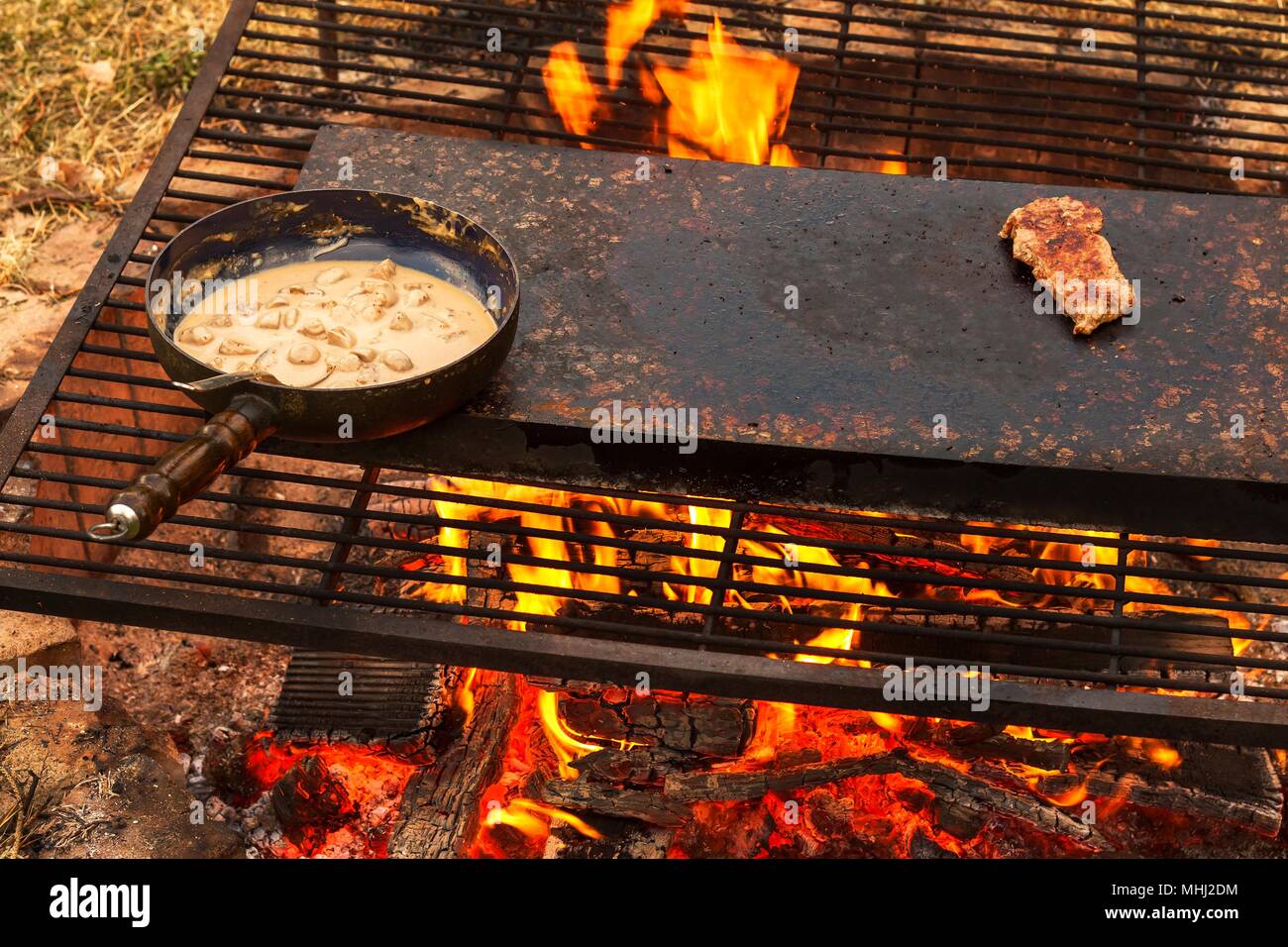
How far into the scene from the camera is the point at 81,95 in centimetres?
590

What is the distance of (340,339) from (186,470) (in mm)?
641

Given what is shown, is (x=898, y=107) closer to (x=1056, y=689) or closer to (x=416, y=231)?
(x=416, y=231)

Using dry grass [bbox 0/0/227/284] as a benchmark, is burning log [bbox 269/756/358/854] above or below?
below

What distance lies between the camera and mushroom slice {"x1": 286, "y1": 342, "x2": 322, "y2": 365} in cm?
327

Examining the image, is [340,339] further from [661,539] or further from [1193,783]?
[1193,783]

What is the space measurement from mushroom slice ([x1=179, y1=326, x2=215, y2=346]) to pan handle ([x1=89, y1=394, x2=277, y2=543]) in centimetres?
38

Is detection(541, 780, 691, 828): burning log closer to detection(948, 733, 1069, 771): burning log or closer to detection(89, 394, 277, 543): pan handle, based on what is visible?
detection(948, 733, 1069, 771): burning log

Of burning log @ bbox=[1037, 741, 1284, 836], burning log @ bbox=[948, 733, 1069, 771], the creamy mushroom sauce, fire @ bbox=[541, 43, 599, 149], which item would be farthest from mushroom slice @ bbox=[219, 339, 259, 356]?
burning log @ bbox=[1037, 741, 1284, 836]

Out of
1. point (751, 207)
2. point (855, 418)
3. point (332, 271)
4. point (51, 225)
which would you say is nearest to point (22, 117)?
point (51, 225)

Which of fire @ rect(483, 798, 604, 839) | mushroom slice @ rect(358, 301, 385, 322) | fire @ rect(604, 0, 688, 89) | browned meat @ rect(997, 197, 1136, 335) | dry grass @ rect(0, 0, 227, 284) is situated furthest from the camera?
dry grass @ rect(0, 0, 227, 284)

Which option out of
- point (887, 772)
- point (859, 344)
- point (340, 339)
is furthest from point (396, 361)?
point (887, 772)

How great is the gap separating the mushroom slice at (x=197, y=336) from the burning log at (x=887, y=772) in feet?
5.67

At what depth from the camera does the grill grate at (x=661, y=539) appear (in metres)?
3.29
